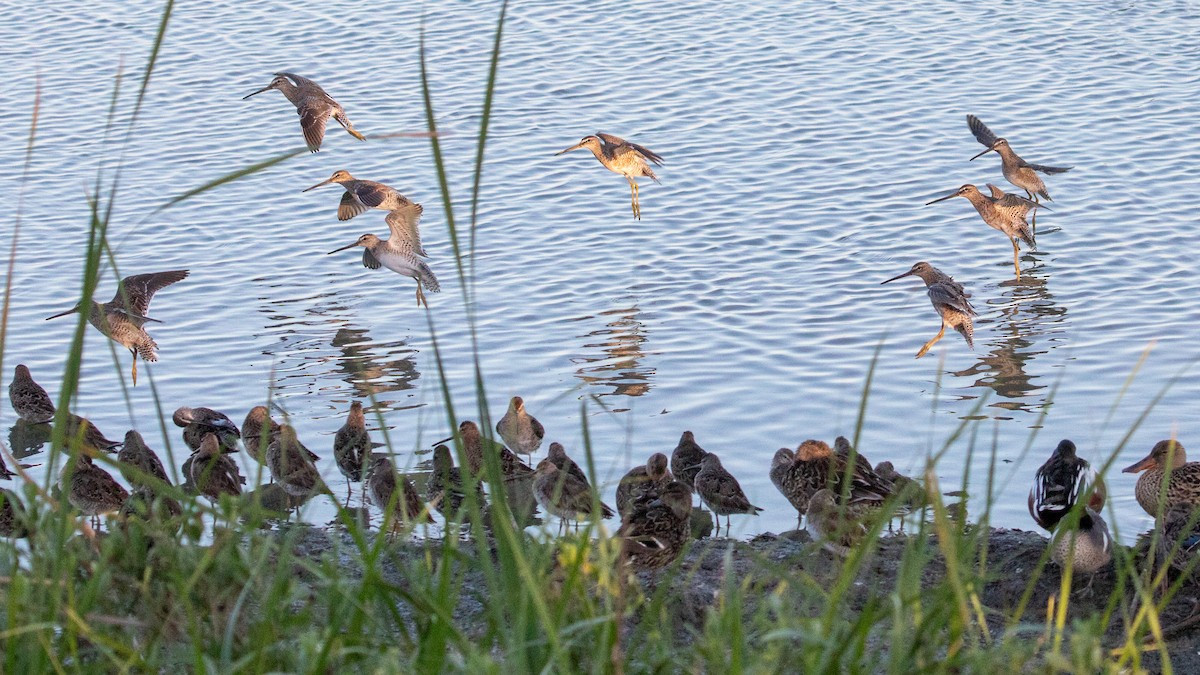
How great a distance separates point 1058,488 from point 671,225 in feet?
20.7

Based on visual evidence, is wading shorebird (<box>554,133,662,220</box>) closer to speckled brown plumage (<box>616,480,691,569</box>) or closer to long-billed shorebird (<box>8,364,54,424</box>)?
long-billed shorebird (<box>8,364,54,424</box>)

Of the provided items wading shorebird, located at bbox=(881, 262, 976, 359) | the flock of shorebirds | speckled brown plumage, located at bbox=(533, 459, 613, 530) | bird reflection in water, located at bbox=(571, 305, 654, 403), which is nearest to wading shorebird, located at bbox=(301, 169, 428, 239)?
bird reflection in water, located at bbox=(571, 305, 654, 403)

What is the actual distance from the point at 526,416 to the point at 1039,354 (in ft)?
10.6

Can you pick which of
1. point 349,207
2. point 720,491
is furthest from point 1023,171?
point 720,491

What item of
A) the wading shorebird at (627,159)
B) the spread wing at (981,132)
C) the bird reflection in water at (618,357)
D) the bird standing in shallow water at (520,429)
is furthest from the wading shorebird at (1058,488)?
the spread wing at (981,132)

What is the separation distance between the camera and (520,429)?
7.82 meters

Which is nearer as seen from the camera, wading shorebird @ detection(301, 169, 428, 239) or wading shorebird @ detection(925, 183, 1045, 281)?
wading shorebird @ detection(925, 183, 1045, 281)

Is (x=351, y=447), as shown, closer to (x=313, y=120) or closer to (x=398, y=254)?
(x=398, y=254)

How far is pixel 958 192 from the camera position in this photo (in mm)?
12008

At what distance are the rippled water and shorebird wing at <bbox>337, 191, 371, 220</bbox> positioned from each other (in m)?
0.23

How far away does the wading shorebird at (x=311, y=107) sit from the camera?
13.5 metres

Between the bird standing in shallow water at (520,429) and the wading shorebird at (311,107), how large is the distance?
5.84m

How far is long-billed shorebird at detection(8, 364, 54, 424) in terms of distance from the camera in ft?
27.8

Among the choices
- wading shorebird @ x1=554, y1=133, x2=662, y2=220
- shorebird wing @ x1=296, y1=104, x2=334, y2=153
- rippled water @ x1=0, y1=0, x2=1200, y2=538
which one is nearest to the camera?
rippled water @ x1=0, y1=0, x2=1200, y2=538
